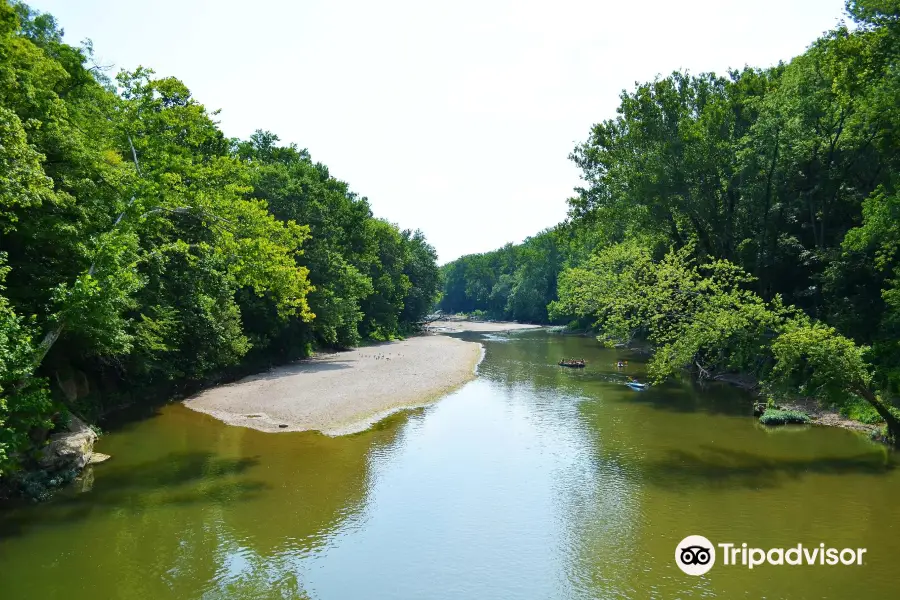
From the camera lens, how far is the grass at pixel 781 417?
25.5 m

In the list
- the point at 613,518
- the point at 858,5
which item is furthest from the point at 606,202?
the point at 613,518

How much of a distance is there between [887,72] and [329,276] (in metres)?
37.2

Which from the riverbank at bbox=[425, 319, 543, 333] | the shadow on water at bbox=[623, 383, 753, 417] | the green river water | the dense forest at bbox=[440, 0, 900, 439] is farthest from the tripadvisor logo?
the riverbank at bbox=[425, 319, 543, 333]

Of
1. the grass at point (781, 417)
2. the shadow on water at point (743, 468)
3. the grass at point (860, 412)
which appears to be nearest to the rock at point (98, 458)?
the shadow on water at point (743, 468)

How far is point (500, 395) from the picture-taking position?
34.0m

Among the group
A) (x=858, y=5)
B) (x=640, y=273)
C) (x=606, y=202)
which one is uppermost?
(x=858, y=5)

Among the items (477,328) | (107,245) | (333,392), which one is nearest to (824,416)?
(333,392)

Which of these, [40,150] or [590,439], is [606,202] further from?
[40,150]

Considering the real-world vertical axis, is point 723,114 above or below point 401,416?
above

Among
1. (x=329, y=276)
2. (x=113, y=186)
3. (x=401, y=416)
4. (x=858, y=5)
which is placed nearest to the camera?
(x=113, y=186)

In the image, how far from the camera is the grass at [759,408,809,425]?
83.8ft

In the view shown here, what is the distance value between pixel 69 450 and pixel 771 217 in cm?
3714

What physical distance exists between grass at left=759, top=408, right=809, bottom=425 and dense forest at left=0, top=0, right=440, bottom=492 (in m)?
22.3

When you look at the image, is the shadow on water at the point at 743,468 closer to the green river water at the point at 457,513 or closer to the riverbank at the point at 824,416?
the green river water at the point at 457,513
